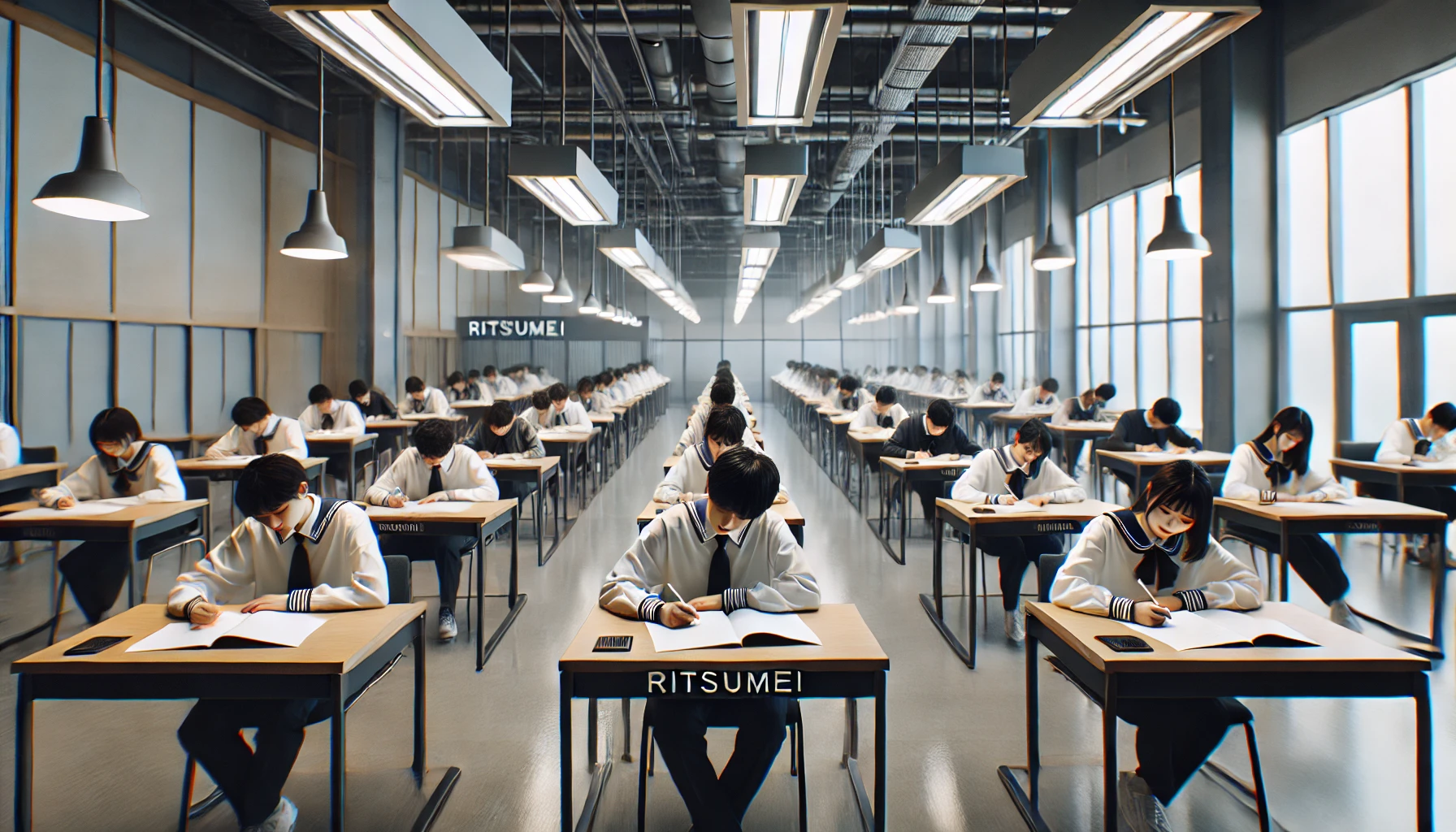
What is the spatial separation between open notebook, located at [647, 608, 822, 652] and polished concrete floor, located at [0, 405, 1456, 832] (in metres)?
0.68

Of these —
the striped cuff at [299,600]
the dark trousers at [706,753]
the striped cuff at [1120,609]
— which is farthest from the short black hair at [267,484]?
the striped cuff at [1120,609]

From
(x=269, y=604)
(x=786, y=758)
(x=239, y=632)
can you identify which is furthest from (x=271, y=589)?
(x=786, y=758)

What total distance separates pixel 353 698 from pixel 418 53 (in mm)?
1797

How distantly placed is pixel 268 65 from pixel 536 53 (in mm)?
2959

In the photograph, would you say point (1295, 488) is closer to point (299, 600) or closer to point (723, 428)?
point (723, 428)

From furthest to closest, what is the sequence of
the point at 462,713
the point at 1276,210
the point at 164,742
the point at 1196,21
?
1. the point at 1276,210
2. the point at 462,713
3. the point at 164,742
4. the point at 1196,21

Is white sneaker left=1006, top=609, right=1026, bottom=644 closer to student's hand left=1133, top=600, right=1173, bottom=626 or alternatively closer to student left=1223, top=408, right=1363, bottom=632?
student left=1223, top=408, right=1363, bottom=632

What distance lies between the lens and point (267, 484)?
2254 millimetres

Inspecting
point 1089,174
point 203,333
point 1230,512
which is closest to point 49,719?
point 1230,512

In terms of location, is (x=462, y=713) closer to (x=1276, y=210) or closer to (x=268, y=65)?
(x=1276, y=210)

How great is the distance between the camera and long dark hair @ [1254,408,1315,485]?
3.91m

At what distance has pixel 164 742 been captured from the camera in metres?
2.70

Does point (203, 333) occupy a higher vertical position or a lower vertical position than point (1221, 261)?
lower

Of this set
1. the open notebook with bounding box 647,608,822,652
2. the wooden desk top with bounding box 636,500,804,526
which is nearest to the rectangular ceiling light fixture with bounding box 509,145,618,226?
the wooden desk top with bounding box 636,500,804,526
